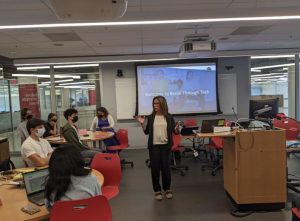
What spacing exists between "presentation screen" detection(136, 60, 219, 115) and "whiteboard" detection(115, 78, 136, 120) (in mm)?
214

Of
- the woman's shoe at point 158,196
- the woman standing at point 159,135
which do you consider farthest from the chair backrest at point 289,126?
the woman's shoe at point 158,196

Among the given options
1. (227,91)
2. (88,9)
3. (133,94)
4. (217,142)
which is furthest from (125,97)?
(88,9)

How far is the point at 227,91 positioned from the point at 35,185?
6.90m

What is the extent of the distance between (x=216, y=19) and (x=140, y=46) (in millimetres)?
3612

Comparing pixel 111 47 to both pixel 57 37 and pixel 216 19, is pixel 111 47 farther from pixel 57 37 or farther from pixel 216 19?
pixel 216 19

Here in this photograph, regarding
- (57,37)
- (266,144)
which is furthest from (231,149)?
(57,37)

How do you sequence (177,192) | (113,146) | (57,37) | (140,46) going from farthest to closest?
(140,46)
(113,146)
(57,37)
(177,192)

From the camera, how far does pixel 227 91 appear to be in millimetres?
8320

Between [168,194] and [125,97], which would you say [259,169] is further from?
[125,97]

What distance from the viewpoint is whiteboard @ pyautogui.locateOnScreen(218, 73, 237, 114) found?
27.3 feet

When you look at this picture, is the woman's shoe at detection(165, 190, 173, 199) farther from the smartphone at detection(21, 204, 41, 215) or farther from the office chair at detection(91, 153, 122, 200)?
the smartphone at detection(21, 204, 41, 215)

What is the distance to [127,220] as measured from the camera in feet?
11.6

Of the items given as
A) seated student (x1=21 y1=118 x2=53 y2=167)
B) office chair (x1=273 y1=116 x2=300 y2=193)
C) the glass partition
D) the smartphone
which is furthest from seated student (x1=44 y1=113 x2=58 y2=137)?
the glass partition

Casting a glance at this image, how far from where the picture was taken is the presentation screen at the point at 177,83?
8109mm
